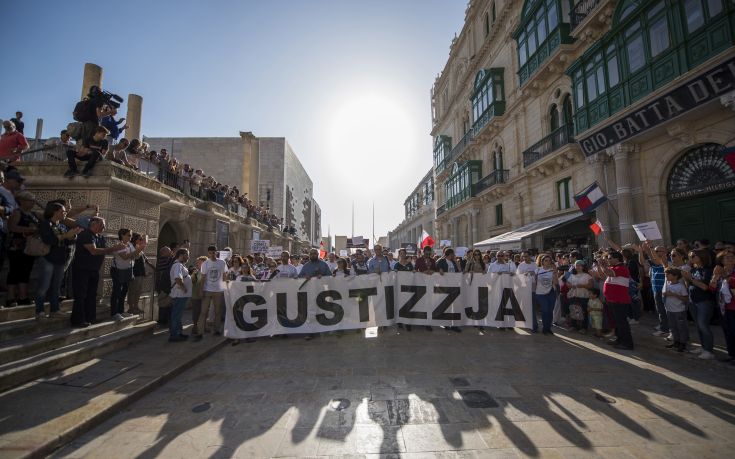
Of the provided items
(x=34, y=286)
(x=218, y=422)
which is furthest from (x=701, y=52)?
(x=34, y=286)

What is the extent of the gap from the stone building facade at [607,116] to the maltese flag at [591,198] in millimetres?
2101

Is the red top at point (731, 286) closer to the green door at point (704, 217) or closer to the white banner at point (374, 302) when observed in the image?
the white banner at point (374, 302)

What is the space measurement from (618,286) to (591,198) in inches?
210

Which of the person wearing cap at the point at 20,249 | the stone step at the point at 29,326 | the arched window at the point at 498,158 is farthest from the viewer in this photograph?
the arched window at the point at 498,158

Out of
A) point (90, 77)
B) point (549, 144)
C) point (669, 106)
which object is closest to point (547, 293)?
point (669, 106)

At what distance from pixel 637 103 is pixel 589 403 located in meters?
11.0

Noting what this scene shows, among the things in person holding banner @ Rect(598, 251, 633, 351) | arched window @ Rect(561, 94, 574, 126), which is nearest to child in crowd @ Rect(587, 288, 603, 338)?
person holding banner @ Rect(598, 251, 633, 351)

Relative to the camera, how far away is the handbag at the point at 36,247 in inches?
195

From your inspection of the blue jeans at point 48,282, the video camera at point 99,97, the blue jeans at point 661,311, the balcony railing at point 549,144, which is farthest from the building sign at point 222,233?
the balcony railing at point 549,144

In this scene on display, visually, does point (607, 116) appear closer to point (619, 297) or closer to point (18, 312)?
point (619, 297)

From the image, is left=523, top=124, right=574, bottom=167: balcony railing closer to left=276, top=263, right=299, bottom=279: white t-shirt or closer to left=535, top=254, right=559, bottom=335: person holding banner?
left=535, top=254, right=559, bottom=335: person holding banner

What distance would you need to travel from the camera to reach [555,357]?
219 inches

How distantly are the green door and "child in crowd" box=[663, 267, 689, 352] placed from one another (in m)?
5.74

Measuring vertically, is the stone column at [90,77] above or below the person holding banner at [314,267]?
above
